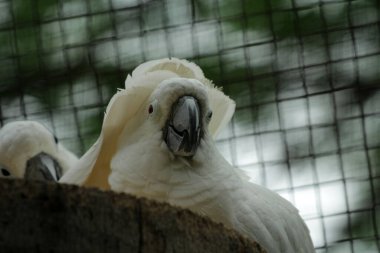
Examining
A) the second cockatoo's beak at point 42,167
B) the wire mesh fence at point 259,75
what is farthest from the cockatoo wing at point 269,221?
the wire mesh fence at point 259,75

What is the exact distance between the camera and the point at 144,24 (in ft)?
16.0

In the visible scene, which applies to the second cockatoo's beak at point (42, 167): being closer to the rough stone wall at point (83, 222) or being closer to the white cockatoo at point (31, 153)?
the white cockatoo at point (31, 153)

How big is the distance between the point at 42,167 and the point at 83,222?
2.32m

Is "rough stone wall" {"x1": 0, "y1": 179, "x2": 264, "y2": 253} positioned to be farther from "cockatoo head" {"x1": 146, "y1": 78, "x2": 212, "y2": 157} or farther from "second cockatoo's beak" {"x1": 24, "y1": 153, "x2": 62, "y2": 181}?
"second cockatoo's beak" {"x1": 24, "y1": 153, "x2": 62, "y2": 181}

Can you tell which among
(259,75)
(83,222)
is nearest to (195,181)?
(83,222)

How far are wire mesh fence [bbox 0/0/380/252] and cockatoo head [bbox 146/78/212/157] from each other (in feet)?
4.24

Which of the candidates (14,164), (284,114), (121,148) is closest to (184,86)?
(121,148)

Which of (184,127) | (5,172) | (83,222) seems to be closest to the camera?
(83,222)

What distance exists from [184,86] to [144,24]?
152 centimetres

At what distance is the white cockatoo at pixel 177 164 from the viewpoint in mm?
3332

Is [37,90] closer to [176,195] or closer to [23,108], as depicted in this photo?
[23,108]

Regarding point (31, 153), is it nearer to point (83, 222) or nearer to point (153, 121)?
point (153, 121)

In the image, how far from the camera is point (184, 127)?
3.33 m

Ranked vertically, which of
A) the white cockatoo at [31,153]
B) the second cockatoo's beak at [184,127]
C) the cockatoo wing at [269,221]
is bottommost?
the cockatoo wing at [269,221]
